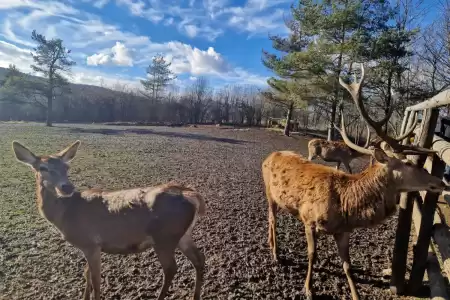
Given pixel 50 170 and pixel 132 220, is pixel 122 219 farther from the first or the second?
pixel 50 170

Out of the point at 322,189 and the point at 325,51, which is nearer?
the point at 322,189

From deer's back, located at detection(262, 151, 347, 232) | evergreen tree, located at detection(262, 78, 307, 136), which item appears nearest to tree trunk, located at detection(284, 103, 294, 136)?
evergreen tree, located at detection(262, 78, 307, 136)

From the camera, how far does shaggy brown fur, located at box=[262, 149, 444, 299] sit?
3266 mm

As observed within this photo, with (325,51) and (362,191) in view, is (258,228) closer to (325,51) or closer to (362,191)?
(362,191)

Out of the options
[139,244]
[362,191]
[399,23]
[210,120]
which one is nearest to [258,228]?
[362,191]

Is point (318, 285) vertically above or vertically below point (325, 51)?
below

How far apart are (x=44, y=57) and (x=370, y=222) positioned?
106ft

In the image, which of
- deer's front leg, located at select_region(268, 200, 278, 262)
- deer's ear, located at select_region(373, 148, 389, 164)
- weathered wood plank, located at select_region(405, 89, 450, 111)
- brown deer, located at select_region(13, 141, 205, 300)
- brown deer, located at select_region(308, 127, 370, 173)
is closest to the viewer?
weathered wood plank, located at select_region(405, 89, 450, 111)

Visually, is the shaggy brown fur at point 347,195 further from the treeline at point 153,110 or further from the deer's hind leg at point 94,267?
the treeline at point 153,110

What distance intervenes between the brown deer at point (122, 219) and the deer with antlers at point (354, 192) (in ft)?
4.50

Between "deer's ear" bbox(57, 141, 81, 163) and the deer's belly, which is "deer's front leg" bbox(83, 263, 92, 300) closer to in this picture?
the deer's belly

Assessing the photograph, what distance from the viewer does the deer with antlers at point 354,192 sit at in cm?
325

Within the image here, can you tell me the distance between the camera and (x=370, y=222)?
A: 3.39 m

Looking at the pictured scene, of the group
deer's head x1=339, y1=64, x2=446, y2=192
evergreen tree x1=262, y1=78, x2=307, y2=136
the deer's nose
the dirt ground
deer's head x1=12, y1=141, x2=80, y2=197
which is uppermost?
evergreen tree x1=262, y1=78, x2=307, y2=136
